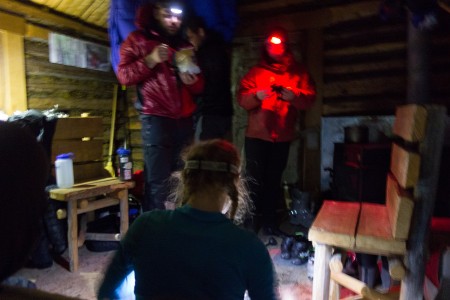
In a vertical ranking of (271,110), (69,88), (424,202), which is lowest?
(424,202)

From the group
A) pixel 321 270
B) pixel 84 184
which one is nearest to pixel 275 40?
pixel 84 184

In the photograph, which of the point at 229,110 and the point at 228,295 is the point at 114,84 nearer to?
the point at 229,110

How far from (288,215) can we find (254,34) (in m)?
2.50

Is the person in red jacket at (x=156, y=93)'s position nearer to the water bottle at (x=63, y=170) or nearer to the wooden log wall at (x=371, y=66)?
the water bottle at (x=63, y=170)

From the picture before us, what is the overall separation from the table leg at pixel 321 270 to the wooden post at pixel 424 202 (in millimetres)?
379

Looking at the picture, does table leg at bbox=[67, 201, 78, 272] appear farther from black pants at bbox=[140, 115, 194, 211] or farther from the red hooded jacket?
the red hooded jacket

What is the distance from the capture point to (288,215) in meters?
4.67

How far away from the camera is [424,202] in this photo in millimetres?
1763

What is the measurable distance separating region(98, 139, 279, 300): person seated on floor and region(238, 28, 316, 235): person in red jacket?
257cm

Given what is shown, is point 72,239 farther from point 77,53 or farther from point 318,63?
point 318,63

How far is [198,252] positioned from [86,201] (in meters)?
2.45

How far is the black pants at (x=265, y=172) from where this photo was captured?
4098mm

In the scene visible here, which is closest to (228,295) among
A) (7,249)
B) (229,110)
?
(7,249)

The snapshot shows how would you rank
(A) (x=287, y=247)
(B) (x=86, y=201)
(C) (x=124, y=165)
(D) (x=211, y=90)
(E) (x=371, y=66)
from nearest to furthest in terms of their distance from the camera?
(B) (x=86, y=201) → (A) (x=287, y=247) → (C) (x=124, y=165) → (D) (x=211, y=90) → (E) (x=371, y=66)
